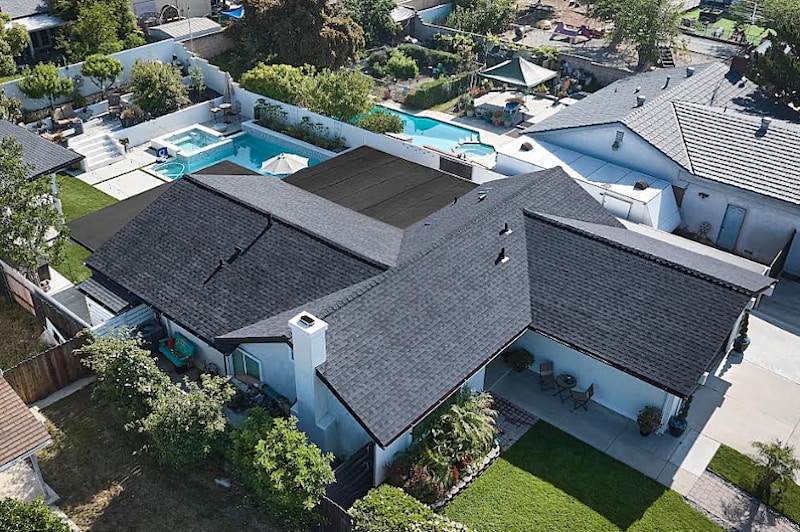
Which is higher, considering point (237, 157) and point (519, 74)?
point (519, 74)

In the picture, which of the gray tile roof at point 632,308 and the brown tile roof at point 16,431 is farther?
the gray tile roof at point 632,308

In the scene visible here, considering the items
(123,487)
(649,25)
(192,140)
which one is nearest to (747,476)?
(123,487)

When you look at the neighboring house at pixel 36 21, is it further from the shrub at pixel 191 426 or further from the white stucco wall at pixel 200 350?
the shrub at pixel 191 426

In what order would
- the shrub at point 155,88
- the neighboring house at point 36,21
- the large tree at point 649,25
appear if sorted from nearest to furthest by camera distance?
the shrub at point 155,88 < the neighboring house at point 36,21 < the large tree at point 649,25

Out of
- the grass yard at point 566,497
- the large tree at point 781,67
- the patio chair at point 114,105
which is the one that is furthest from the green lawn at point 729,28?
the grass yard at point 566,497

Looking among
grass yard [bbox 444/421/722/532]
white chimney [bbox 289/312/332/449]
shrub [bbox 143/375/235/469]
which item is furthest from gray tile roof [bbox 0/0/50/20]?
grass yard [bbox 444/421/722/532]

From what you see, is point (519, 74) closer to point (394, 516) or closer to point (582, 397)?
point (582, 397)
